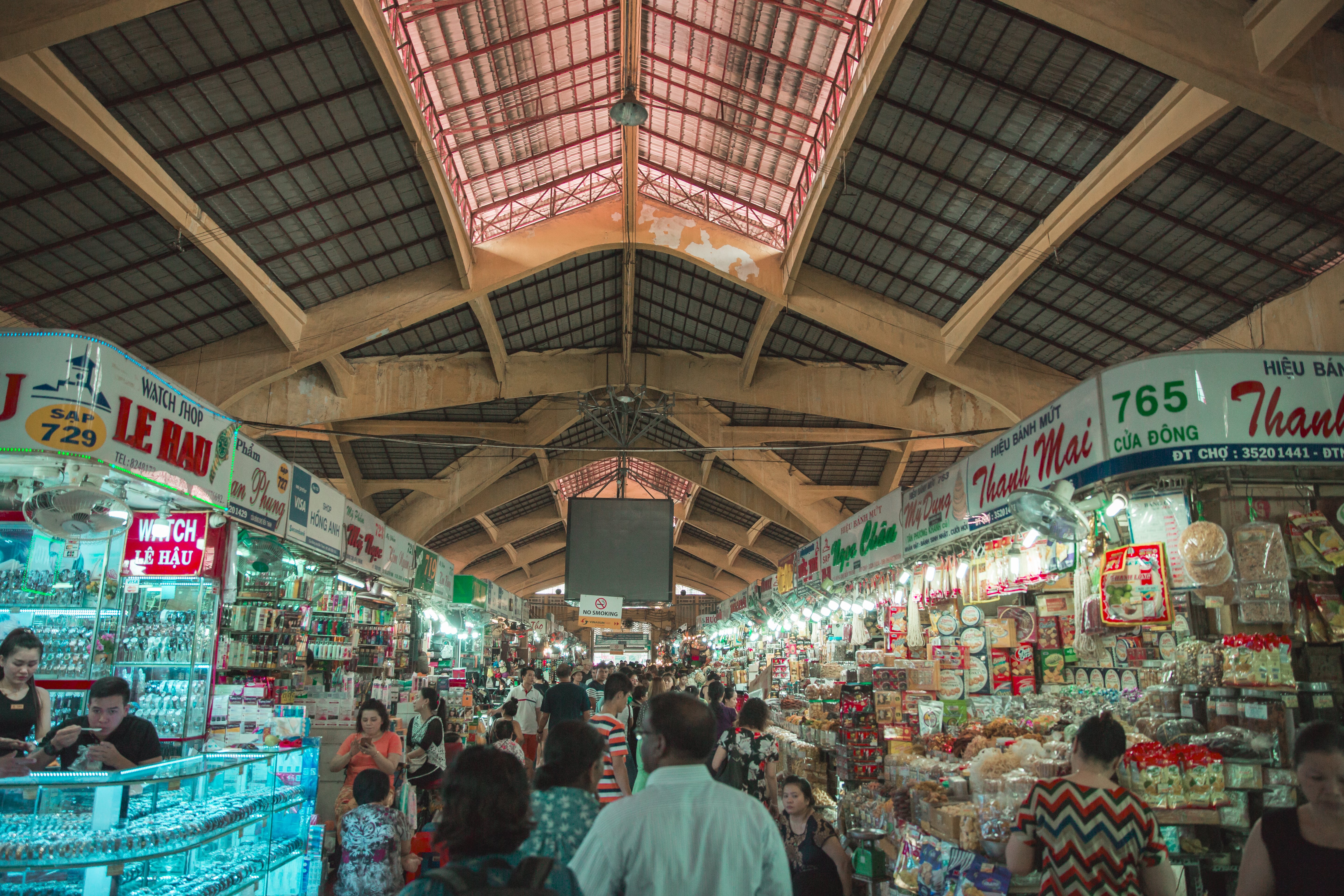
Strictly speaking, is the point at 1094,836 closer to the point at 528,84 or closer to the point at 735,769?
the point at 735,769

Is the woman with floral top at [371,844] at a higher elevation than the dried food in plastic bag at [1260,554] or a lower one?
lower

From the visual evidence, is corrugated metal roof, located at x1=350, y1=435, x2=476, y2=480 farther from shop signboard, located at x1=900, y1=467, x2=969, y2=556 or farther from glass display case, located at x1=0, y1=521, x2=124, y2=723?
shop signboard, located at x1=900, y1=467, x2=969, y2=556

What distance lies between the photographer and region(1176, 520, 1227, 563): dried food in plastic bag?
16.1 feet

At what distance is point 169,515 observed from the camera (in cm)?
685

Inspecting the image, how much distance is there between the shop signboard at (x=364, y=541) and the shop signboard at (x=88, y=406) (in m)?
4.43

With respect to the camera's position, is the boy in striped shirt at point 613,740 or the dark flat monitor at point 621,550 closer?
the boy in striped shirt at point 613,740

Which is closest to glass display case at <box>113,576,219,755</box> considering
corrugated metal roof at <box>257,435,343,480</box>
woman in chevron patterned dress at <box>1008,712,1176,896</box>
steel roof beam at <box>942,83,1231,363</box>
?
woman in chevron patterned dress at <box>1008,712,1176,896</box>

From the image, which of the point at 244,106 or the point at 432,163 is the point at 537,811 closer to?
the point at 244,106

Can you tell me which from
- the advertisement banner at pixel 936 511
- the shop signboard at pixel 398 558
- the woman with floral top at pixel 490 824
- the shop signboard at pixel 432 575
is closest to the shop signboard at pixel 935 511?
the advertisement banner at pixel 936 511

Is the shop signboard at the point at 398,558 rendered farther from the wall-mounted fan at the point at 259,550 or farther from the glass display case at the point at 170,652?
the glass display case at the point at 170,652

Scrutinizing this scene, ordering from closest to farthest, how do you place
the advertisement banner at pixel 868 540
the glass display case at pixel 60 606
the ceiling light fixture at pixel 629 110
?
the glass display case at pixel 60 606
the ceiling light fixture at pixel 629 110
the advertisement banner at pixel 868 540

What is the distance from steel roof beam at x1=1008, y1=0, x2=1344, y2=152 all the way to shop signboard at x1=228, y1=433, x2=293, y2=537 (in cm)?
682

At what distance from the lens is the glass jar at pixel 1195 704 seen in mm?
4957

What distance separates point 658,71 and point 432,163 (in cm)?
287
